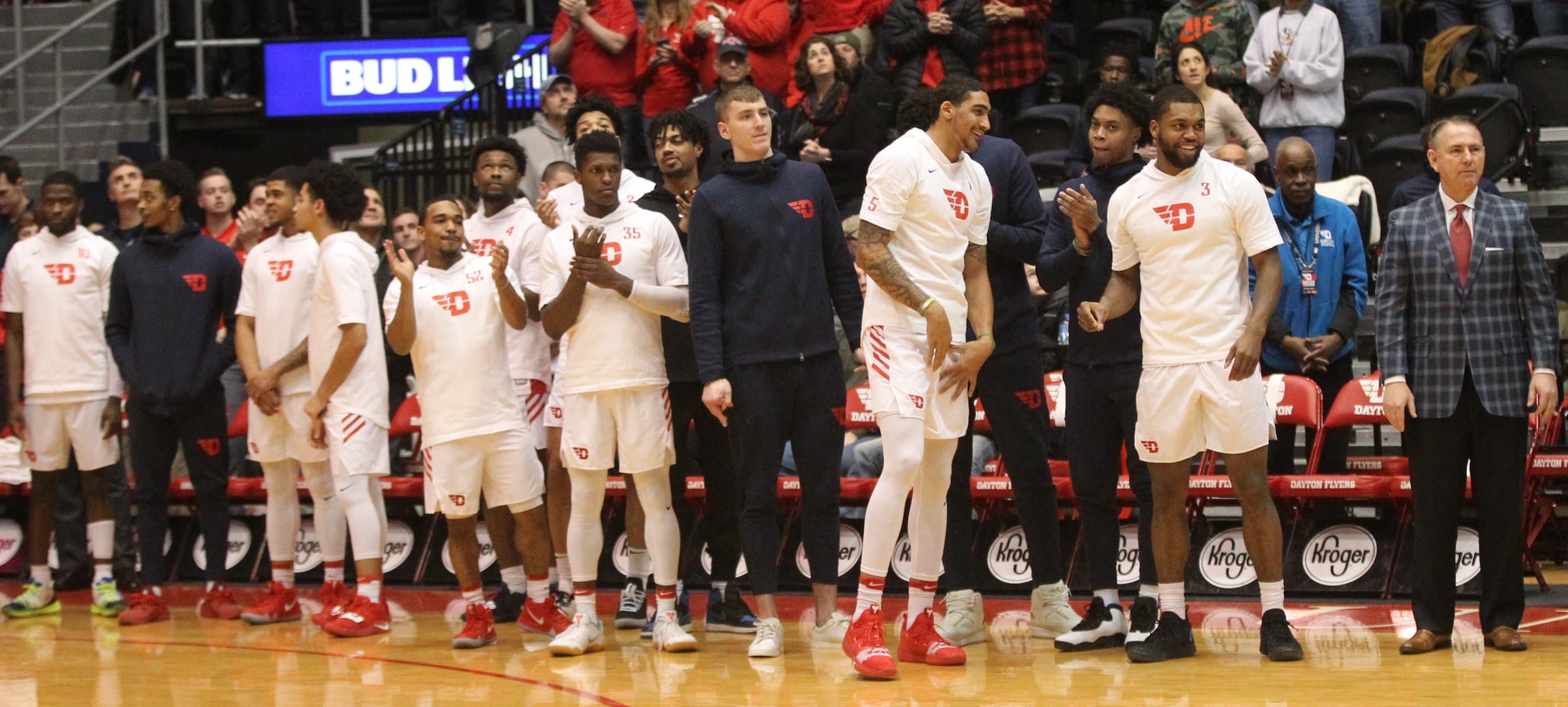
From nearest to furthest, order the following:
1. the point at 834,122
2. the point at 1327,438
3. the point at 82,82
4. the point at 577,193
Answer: the point at 577,193, the point at 1327,438, the point at 834,122, the point at 82,82

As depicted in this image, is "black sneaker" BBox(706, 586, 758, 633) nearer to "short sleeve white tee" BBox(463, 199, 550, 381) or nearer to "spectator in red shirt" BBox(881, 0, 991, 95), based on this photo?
"short sleeve white tee" BBox(463, 199, 550, 381)

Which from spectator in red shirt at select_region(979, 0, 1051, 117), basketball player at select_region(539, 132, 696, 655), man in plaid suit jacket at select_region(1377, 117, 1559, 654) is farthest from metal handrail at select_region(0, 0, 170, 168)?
man in plaid suit jacket at select_region(1377, 117, 1559, 654)

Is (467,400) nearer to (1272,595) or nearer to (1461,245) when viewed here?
(1272,595)

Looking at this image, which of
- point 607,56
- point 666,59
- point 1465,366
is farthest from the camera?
point 607,56

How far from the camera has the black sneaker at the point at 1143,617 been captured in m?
6.35

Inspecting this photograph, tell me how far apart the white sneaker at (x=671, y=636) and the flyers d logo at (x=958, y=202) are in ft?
6.21

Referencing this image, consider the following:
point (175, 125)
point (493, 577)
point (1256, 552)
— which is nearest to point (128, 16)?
point (175, 125)

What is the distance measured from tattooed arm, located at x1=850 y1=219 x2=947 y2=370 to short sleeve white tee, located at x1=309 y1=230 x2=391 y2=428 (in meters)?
2.66

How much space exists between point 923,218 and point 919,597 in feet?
4.43

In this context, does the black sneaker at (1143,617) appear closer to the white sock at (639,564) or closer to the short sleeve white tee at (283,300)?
the white sock at (639,564)

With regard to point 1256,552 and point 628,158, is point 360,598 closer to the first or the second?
point 1256,552

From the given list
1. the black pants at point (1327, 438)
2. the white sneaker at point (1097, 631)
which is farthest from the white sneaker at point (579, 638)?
the black pants at point (1327, 438)

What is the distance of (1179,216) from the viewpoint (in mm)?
6133

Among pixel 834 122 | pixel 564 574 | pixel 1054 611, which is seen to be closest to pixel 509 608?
pixel 564 574
